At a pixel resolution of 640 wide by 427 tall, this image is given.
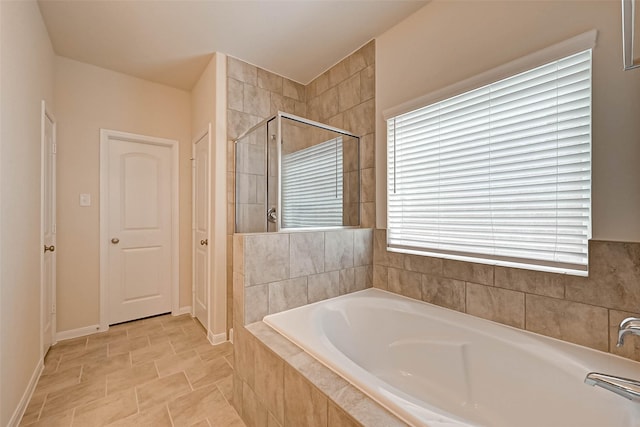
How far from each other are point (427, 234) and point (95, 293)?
318 centimetres

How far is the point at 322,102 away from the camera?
9.39 ft

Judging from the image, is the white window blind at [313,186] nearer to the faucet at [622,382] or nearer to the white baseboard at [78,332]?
the faucet at [622,382]

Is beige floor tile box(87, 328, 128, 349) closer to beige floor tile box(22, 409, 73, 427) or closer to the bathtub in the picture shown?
beige floor tile box(22, 409, 73, 427)

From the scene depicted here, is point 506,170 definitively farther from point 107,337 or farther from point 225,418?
point 107,337

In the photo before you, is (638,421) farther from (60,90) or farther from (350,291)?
(60,90)

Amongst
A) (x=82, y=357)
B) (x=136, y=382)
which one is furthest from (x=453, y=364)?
(x=82, y=357)

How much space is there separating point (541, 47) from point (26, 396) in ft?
11.5

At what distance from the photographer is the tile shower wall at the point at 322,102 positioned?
233cm

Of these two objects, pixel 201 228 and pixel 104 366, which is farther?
pixel 201 228

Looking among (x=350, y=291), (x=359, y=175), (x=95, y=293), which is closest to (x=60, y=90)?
(x=95, y=293)

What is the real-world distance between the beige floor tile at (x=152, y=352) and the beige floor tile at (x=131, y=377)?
0.29ft

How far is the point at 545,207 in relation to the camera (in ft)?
4.46

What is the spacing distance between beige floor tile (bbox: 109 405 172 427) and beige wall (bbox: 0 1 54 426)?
0.53 m

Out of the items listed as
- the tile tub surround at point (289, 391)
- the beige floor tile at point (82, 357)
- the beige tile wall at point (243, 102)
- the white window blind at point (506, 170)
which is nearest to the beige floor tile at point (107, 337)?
the beige floor tile at point (82, 357)
